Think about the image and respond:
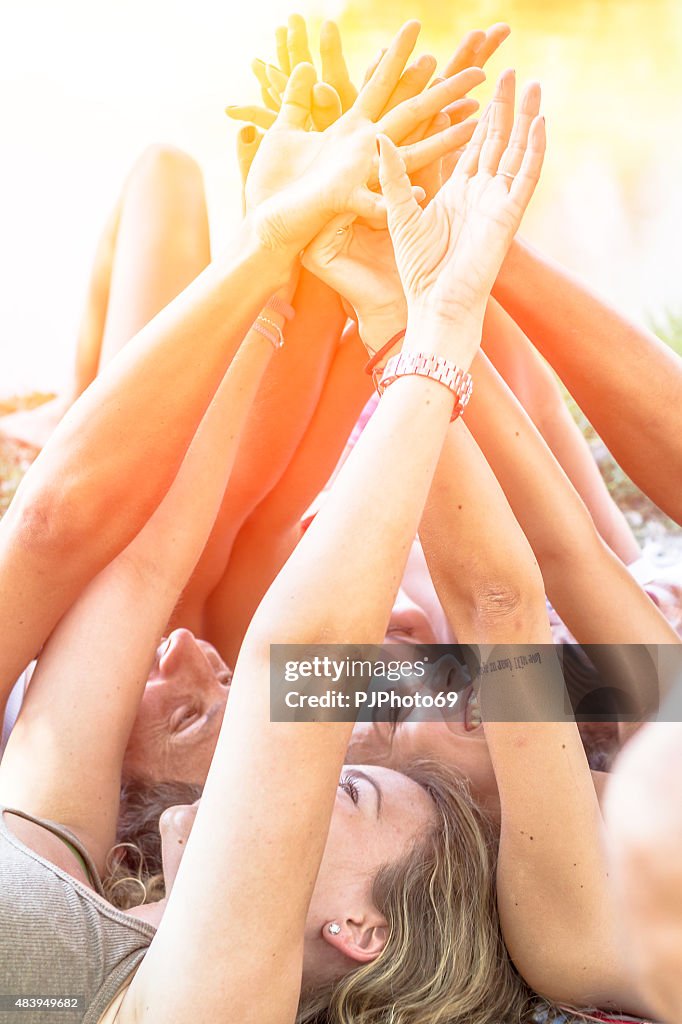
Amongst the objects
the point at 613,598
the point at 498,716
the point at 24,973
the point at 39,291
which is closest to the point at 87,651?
the point at 24,973

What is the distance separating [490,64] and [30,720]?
1270mm

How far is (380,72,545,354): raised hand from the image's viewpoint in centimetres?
75

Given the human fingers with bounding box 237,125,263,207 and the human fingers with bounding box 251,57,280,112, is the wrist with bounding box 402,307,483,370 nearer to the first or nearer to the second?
the human fingers with bounding box 237,125,263,207

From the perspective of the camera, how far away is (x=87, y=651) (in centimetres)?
87

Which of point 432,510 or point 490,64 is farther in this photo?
point 490,64

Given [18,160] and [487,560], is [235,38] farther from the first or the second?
[487,560]

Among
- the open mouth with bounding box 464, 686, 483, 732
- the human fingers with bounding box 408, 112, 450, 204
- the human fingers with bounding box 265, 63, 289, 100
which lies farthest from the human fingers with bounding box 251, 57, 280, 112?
the open mouth with bounding box 464, 686, 483, 732

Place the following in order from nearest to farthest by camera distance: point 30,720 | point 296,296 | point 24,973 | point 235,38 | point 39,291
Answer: point 24,973, point 30,720, point 296,296, point 235,38, point 39,291

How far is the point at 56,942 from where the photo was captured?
68cm

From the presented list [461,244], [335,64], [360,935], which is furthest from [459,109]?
[360,935]

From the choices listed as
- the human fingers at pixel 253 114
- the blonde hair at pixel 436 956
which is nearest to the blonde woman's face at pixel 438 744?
the blonde hair at pixel 436 956

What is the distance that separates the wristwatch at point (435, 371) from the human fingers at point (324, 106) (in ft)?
1.36

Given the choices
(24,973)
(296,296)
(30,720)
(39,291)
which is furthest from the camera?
(39,291)

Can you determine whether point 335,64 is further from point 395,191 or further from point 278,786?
point 278,786
